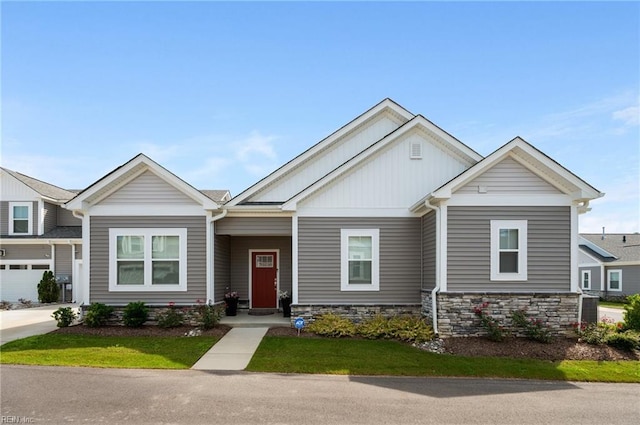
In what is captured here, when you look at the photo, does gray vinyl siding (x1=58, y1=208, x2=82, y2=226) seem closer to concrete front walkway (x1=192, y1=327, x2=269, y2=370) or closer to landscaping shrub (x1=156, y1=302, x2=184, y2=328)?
landscaping shrub (x1=156, y1=302, x2=184, y2=328)

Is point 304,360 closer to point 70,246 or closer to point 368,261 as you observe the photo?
point 368,261

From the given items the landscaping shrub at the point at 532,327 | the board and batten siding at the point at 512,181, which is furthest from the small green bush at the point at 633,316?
the board and batten siding at the point at 512,181

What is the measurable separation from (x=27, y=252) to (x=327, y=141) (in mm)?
17687

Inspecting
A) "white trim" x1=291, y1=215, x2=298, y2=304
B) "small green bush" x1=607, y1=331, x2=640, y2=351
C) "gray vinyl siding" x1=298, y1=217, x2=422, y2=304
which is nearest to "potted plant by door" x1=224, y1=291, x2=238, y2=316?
"white trim" x1=291, y1=215, x2=298, y2=304

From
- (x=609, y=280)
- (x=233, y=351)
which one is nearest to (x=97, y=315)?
(x=233, y=351)

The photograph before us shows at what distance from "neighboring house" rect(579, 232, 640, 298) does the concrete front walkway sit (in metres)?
28.2

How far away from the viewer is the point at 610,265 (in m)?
31.9

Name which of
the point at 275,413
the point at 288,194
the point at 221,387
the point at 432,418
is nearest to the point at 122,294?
the point at 288,194

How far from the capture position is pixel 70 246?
2331 centimetres

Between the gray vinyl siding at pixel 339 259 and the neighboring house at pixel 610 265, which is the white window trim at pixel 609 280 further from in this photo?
the gray vinyl siding at pixel 339 259

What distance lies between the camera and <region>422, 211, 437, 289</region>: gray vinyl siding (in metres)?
12.7

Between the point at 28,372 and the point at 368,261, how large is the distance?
894 cm

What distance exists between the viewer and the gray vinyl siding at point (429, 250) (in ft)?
41.7

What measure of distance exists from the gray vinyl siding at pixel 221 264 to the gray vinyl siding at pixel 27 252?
41.4ft
